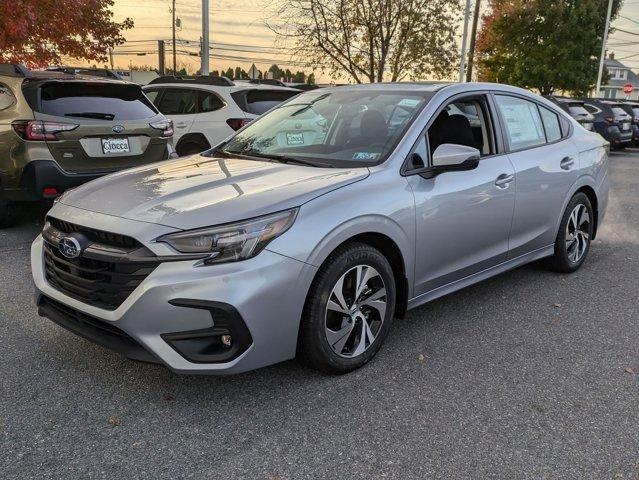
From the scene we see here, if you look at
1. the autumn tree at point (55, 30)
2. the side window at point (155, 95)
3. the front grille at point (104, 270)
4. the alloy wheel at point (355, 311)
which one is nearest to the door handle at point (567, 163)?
the alloy wheel at point (355, 311)

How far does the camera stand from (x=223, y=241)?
278cm

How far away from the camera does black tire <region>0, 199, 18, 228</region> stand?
629 centimetres

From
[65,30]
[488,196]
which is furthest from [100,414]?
[65,30]

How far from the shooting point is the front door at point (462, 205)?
363 centimetres

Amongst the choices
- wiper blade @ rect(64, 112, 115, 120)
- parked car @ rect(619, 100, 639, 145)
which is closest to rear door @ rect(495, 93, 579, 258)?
wiper blade @ rect(64, 112, 115, 120)

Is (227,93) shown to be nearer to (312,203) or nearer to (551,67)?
(312,203)

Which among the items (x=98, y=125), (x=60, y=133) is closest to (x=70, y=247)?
(x=60, y=133)

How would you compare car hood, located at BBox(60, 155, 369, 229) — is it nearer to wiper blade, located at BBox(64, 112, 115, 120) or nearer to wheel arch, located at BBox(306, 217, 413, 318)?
wheel arch, located at BBox(306, 217, 413, 318)

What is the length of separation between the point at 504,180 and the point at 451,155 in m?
0.79

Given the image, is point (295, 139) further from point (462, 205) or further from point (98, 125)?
point (98, 125)

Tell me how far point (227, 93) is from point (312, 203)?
654cm

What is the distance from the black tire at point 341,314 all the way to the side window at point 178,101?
6680 mm

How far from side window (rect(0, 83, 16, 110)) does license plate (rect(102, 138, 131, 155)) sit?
94cm

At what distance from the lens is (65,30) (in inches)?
472
